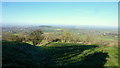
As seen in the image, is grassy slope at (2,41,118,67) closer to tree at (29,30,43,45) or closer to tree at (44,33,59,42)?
tree at (29,30,43,45)

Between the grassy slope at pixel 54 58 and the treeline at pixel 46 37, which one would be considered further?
the treeline at pixel 46 37

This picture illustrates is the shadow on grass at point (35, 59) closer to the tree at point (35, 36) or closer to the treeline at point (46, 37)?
the treeline at point (46, 37)

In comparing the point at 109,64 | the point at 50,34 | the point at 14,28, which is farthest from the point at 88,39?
the point at 109,64

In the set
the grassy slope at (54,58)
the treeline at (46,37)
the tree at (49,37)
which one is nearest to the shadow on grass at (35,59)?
the grassy slope at (54,58)

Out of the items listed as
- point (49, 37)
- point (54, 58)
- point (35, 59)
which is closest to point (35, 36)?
point (49, 37)

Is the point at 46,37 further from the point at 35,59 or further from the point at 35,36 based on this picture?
the point at 35,59

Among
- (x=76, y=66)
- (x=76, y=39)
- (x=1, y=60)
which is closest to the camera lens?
(x=1, y=60)

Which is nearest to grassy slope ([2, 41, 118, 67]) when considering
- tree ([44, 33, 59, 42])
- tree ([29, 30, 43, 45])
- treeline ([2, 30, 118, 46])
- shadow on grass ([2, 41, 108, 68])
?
shadow on grass ([2, 41, 108, 68])

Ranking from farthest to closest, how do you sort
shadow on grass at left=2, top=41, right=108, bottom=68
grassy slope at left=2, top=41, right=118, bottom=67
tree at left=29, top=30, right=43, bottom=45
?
tree at left=29, top=30, right=43, bottom=45, grassy slope at left=2, top=41, right=118, bottom=67, shadow on grass at left=2, top=41, right=108, bottom=68

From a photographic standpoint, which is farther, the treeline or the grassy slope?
the treeline

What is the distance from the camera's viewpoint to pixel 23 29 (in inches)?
1144

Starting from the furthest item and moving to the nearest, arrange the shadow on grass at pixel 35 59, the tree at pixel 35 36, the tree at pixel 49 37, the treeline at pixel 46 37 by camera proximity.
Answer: the tree at pixel 49 37
the tree at pixel 35 36
the treeline at pixel 46 37
the shadow on grass at pixel 35 59

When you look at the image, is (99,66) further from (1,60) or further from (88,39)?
(88,39)

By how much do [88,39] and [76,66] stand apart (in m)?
23.4
